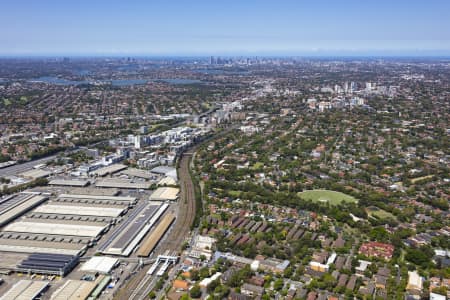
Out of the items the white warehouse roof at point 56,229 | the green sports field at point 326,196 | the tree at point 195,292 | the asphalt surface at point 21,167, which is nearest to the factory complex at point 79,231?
the white warehouse roof at point 56,229

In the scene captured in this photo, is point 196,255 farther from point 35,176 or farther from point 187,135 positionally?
point 187,135

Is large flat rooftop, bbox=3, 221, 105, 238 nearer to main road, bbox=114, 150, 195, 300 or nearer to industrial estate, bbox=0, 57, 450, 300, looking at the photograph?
industrial estate, bbox=0, 57, 450, 300

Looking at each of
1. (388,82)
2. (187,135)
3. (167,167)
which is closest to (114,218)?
(167,167)

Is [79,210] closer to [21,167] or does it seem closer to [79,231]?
[79,231]

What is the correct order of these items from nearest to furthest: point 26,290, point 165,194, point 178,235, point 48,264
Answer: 1. point 26,290
2. point 48,264
3. point 178,235
4. point 165,194

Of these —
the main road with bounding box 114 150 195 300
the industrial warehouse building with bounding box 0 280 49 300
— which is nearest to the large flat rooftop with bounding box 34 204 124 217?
the main road with bounding box 114 150 195 300

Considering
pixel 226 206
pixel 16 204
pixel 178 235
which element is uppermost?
pixel 16 204

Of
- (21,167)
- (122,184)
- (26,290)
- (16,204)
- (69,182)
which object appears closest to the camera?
(26,290)

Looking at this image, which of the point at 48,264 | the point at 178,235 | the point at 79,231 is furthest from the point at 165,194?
the point at 48,264
